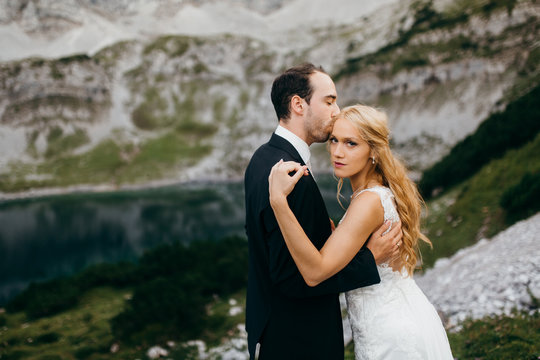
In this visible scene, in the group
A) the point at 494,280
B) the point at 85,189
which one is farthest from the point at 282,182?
the point at 85,189

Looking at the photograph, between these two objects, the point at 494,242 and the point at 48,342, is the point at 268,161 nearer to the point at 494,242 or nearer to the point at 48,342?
the point at 494,242

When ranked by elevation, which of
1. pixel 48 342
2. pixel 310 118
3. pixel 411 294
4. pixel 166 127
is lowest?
pixel 48 342

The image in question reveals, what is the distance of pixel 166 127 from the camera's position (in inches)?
6088

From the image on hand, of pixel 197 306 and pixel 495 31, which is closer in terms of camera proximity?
pixel 197 306

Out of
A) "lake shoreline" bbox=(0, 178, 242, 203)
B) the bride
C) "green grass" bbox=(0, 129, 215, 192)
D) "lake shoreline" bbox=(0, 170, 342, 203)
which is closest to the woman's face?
the bride

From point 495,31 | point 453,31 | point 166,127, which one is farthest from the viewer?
point 166,127

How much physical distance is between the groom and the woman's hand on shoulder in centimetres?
25

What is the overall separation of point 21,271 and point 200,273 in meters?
28.2

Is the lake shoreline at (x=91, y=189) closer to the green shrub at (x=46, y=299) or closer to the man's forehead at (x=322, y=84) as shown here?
the green shrub at (x=46, y=299)

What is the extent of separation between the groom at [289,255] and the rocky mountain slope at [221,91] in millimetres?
96929

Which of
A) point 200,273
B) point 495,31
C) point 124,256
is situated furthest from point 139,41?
point 200,273

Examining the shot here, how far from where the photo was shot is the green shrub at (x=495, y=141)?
1927 centimetres

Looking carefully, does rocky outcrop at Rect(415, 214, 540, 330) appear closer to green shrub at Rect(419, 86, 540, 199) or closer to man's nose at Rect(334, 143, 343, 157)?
man's nose at Rect(334, 143, 343, 157)

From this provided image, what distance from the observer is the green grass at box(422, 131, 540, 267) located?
572 inches
